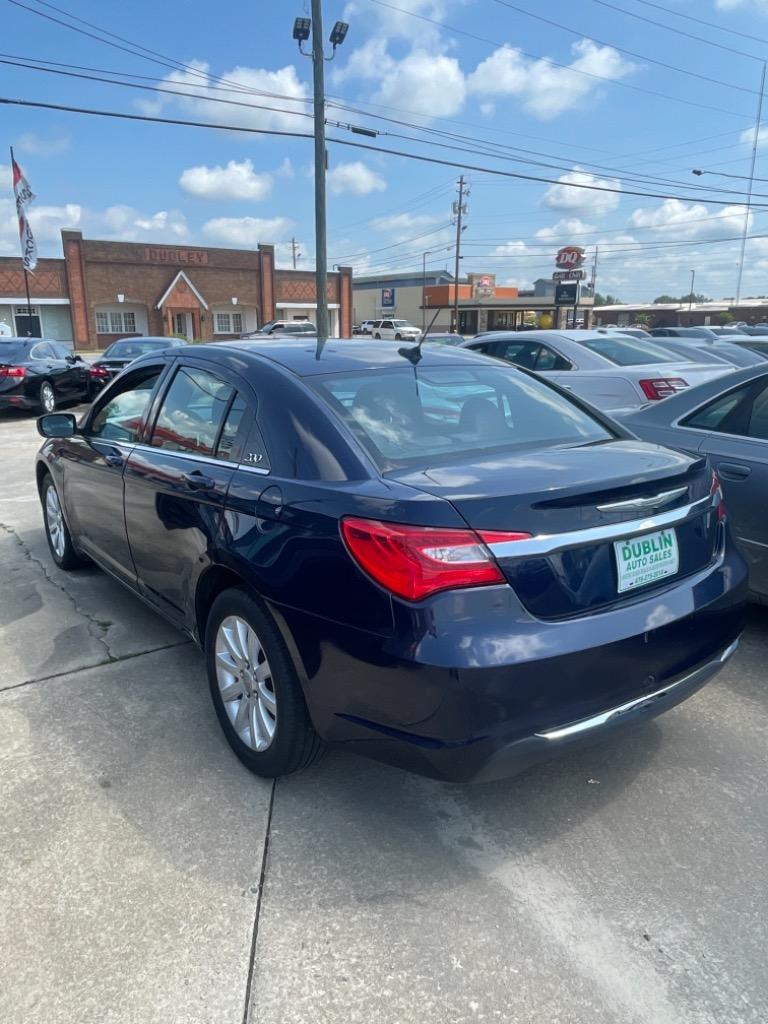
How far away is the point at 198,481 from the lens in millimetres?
3123

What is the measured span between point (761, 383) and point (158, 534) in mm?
3310

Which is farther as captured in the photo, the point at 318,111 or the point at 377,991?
the point at 318,111

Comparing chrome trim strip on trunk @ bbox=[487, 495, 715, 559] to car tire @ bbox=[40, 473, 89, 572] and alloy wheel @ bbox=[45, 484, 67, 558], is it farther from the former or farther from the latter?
alloy wheel @ bbox=[45, 484, 67, 558]

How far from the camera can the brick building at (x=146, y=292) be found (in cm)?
4375

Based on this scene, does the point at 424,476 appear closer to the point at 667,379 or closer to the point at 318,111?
the point at 667,379

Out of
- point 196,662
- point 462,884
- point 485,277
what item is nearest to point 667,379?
point 196,662

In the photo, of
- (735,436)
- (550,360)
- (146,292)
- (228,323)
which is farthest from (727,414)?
(228,323)

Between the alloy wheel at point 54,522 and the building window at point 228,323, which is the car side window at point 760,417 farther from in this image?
the building window at point 228,323

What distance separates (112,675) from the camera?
377 cm

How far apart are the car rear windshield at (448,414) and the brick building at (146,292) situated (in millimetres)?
43775

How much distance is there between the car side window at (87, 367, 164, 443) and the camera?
3982 millimetres

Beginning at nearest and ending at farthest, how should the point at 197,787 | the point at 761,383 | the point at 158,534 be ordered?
the point at 197,787 → the point at 158,534 → the point at 761,383

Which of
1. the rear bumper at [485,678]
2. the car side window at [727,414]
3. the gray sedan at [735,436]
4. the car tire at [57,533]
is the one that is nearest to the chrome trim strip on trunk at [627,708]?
the rear bumper at [485,678]

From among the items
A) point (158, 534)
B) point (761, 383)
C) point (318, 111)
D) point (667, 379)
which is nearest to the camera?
point (158, 534)
